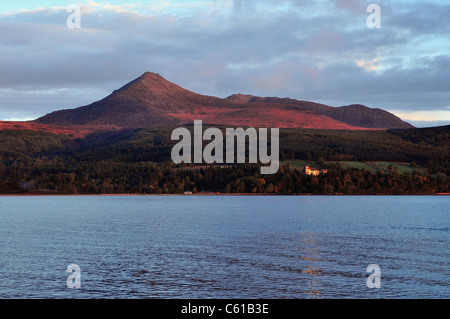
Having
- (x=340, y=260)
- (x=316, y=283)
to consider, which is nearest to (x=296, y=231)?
(x=340, y=260)

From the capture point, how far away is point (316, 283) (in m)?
50.1

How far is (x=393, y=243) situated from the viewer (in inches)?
3214

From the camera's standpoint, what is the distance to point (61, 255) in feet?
222

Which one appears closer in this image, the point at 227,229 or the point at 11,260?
the point at 11,260
